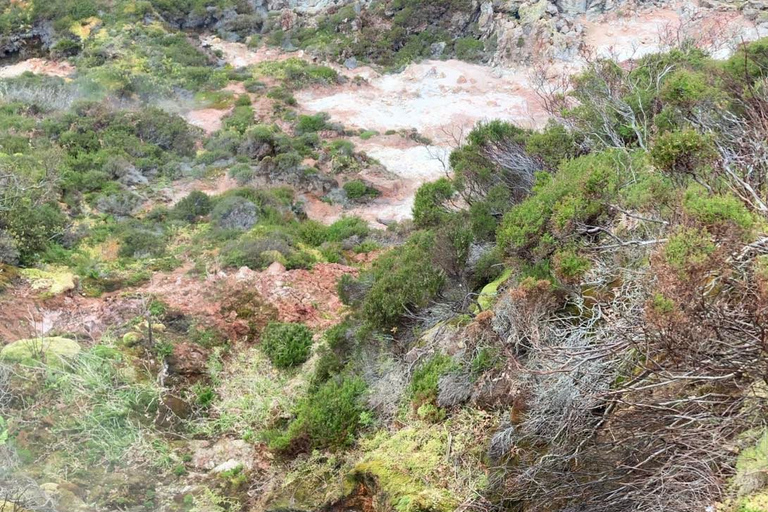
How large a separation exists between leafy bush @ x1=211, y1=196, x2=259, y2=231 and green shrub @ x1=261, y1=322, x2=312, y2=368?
495cm

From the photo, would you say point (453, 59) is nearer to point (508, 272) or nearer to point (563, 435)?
point (508, 272)

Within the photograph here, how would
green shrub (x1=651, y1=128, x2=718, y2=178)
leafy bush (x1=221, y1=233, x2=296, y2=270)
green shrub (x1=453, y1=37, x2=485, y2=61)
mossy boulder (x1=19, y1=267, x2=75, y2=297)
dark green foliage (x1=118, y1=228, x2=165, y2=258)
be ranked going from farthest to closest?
green shrub (x1=453, y1=37, x2=485, y2=61)
dark green foliage (x1=118, y1=228, x2=165, y2=258)
leafy bush (x1=221, y1=233, x2=296, y2=270)
mossy boulder (x1=19, y1=267, x2=75, y2=297)
green shrub (x1=651, y1=128, x2=718, y2=178)

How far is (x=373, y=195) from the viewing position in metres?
16.4

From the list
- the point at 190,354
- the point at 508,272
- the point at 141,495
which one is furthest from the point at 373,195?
the point at 141,495

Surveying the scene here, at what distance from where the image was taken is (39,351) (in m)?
6.27

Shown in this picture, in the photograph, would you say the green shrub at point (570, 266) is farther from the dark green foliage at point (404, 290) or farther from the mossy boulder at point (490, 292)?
the dark green foliage at point (404, 290)

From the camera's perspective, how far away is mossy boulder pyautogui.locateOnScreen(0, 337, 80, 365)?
6.12 m

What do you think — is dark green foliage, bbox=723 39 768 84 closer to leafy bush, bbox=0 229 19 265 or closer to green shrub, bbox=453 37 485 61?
leafy bush, bbox=0 229 19 265

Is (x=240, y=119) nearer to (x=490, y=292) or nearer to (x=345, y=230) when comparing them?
(x=345, y=230)

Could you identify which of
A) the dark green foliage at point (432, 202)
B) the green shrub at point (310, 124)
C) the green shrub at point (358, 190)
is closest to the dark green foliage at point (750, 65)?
the dark green foliage at point (432, 202)

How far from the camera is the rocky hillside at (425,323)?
3.01 m

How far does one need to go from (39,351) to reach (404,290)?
3622 millimetres

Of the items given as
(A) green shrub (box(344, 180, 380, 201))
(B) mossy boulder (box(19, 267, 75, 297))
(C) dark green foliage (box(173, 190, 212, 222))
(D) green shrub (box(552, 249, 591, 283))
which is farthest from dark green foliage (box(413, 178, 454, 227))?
(A) green shrub (box(344, 180, 380, 201))

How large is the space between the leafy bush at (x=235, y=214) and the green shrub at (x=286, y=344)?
4952 mm
